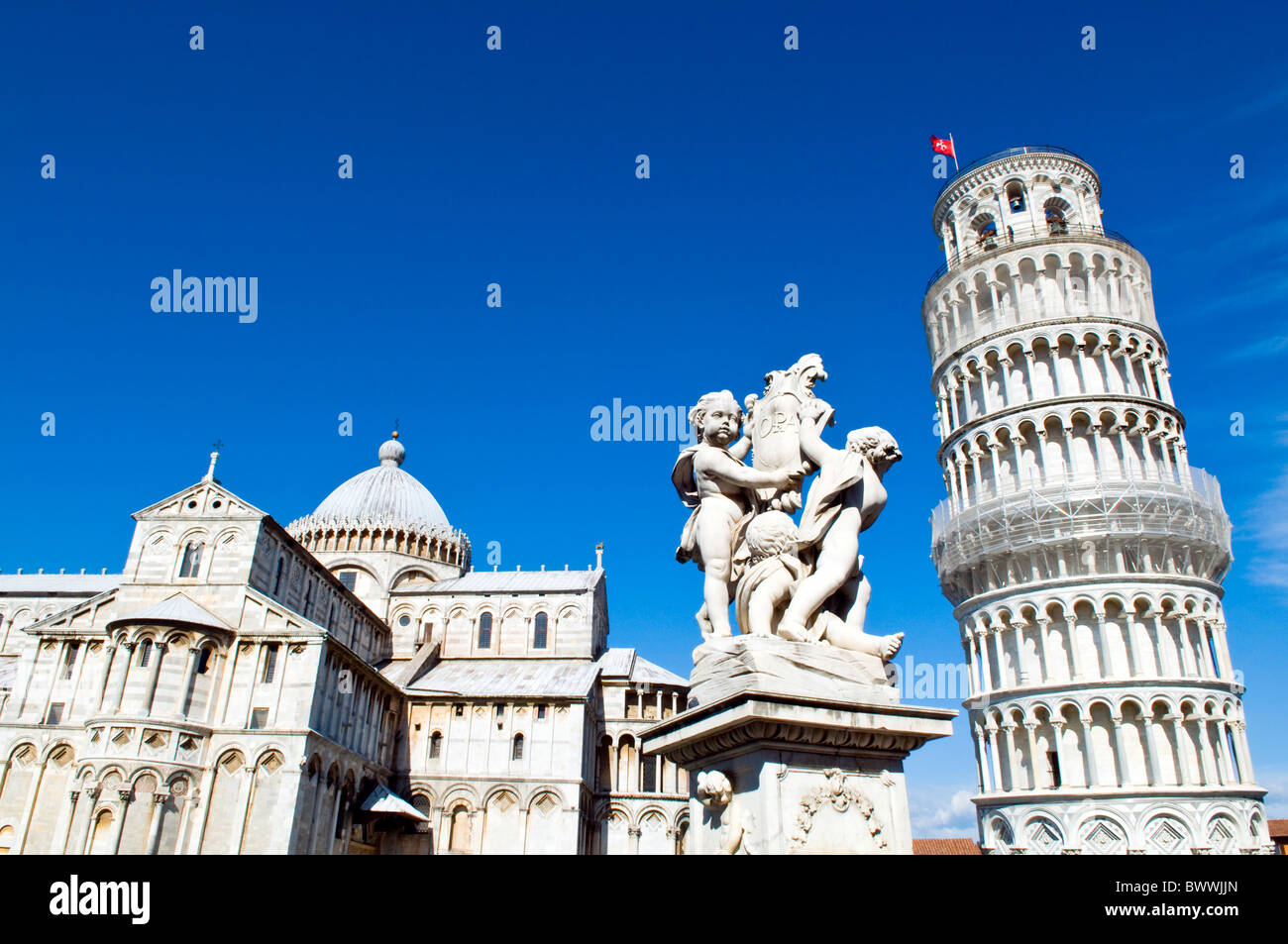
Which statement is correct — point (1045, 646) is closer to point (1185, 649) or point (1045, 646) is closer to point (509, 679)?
point (1185, 649)

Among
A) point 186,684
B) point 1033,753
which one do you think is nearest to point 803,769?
point 1033,753

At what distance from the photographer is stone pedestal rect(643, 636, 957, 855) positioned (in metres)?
4.90

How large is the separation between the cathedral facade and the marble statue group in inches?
1227

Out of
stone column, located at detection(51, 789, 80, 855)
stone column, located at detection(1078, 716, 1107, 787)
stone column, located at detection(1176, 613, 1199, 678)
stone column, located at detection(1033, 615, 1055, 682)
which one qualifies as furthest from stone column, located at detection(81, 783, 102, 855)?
stone column, located at detection(1176, 613, 1199, 678)

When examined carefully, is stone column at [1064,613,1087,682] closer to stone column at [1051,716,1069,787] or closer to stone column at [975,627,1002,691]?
stone column at [1051,716,1069,787]

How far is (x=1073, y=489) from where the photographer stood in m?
36.1

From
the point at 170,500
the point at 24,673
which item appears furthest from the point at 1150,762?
the point at 24,673

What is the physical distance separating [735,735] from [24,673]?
4180cm

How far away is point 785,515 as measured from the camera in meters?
6.09

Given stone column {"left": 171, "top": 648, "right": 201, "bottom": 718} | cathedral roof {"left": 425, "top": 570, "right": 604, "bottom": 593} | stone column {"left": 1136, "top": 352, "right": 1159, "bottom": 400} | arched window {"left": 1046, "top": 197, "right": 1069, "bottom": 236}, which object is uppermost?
arched window {"left": 1046, "top": 197, "right": 1069, "bottom": 236}

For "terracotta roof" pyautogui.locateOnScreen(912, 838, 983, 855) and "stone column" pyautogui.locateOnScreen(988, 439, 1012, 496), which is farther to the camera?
"terracotta roof" pyautogui.locateOnScreen(912, 838, 983, 855)

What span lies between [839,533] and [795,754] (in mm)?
1633
